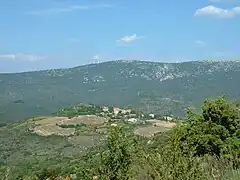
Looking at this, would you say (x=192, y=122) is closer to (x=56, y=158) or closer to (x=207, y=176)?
(x=207, y=176)

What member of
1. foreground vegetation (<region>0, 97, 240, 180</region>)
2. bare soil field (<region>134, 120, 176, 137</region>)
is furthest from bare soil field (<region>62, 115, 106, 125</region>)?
foreground vegetation (<region>0, 97, 240, 180</region>)

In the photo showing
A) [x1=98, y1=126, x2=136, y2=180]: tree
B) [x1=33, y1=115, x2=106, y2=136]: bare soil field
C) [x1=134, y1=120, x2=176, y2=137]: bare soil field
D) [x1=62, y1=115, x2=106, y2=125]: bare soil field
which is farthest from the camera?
[x1=62, y1=115, x2=106, y2=125]: bare soil field

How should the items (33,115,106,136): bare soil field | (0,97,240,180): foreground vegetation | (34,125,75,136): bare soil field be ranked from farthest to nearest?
(33,115,106,136): bare soil field < (34,125,75,136): bare soil field < (0,97,240,180): foreground vegetation

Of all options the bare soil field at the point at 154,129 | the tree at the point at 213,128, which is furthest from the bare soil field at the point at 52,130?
the tree at the point at 213,128

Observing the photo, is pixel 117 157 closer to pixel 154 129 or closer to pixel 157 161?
pixel 157 161

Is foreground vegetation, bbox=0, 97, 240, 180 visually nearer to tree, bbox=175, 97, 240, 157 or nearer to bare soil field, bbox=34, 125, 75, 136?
tree, bbox=175, 97, 240, 157

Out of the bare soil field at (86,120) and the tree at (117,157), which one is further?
the bare soil field at (86,120)

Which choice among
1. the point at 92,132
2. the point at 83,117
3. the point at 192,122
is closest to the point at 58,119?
the point at 83,117

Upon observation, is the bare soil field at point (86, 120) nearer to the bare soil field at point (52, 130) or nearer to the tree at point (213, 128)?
the bare soil field at point (52, 130)

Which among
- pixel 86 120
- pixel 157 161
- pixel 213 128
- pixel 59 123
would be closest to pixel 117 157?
pixel 157 161

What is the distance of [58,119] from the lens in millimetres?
176125

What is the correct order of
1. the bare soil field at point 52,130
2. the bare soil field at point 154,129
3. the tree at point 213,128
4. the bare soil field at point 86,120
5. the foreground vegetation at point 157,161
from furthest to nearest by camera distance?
the bare soil field at point 86,120
the bare soil field at point 52,130
the bare soil field at point 154,129
the tree at point 213,128
the foreground vegetation at point 157,161

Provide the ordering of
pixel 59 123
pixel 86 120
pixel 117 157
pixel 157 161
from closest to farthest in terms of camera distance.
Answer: pixel 157 161 < pixel 117 157 < pixel 59 123 < pixel 86 120

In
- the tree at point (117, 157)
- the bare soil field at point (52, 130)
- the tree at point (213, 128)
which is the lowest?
the bare soil field at point (52, 130)
